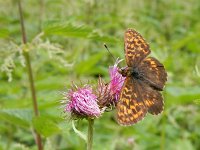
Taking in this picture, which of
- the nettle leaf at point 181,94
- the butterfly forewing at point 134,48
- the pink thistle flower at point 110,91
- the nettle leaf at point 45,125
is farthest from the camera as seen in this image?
the nettle leaf at point 181,94

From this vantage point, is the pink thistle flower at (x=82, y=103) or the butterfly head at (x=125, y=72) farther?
the butterfly head at (x=125, y=72)

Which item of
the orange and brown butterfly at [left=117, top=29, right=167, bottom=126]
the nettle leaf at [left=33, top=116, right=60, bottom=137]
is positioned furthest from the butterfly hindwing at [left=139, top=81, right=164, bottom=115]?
the nettle leaf at [left=33, top=116, right=60, bottom=137]

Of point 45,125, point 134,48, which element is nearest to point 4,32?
point 45,125

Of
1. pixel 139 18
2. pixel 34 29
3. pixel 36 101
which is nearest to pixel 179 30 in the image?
pixel 139 18

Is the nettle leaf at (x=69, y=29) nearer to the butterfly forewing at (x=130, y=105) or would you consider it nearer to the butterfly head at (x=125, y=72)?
the butterfly head at (x=125, y=72)

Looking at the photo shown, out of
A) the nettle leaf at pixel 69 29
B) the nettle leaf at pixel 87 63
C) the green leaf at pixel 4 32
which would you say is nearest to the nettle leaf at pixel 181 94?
the nettle leaf at pixel 87 63

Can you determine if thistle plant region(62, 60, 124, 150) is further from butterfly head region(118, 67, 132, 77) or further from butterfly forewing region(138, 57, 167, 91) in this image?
butterfly forewing region(138, 57, 167, 91)
